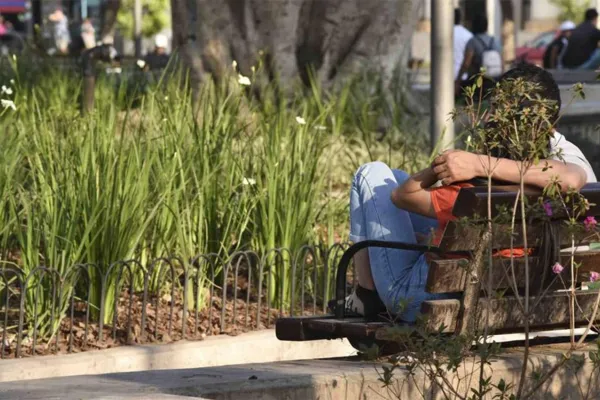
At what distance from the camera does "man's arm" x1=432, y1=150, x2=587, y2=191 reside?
4844 mm

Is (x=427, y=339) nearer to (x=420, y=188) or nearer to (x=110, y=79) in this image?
(x=420, y=188)

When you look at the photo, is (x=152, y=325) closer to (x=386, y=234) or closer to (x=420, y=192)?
(x=386, y=234)

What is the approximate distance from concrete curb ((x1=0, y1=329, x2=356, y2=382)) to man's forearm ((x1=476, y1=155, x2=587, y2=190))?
1.62 metres

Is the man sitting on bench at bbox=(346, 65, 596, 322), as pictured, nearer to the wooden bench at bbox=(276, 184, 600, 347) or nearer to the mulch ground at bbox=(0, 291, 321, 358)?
the wooden bench at bbox=(276, 184, 600, 347)

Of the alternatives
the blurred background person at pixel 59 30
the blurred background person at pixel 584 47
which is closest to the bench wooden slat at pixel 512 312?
the blurred background person at pixel 584 47

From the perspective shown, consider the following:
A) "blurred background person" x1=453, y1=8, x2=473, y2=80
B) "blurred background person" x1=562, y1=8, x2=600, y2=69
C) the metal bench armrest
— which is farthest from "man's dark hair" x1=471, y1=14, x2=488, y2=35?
the metal bench armrest

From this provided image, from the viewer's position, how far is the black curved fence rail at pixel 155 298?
6.25 metres

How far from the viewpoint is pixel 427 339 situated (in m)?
4.23

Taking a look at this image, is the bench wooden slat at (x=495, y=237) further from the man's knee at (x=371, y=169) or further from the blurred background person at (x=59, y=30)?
the blurred background person at (x=59, y=30)

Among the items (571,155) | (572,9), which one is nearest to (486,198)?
(571,155)

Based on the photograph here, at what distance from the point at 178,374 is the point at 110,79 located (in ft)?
21.3

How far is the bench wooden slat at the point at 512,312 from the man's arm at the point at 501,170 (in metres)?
0.38

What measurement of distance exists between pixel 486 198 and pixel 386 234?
79cm

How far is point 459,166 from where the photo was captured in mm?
4879
